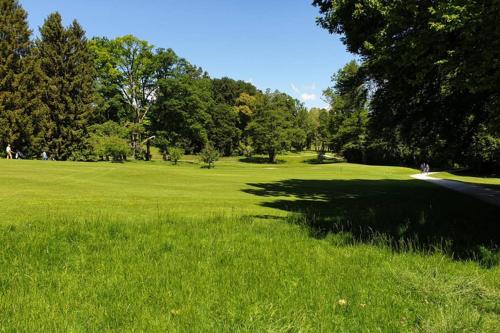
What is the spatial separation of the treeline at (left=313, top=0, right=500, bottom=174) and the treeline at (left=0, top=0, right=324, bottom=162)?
1509 inches

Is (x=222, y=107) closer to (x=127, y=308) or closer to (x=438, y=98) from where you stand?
(x=438, y=98)

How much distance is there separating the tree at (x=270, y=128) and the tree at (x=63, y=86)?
40.5m

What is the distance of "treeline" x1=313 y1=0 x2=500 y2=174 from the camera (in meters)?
9.88

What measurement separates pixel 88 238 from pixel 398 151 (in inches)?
2942

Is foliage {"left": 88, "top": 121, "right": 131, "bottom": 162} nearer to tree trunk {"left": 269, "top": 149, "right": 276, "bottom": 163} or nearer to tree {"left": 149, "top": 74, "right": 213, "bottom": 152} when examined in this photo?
tree {"left": 149, "top": 74, "right": 213, "bottom": 152}

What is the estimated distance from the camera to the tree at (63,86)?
2212 inches

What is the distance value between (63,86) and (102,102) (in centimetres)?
970

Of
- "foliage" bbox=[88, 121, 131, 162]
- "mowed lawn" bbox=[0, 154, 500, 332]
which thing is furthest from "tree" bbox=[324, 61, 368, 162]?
"mowed lawn" bbox=[0, 154, 500, 332]

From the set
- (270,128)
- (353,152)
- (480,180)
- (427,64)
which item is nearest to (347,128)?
(353,152)

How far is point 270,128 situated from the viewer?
91.9 meters

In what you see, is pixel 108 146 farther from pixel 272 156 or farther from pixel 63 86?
pixel 272 156

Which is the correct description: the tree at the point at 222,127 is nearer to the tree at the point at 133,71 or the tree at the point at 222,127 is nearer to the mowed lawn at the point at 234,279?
the tree at the point at 133,71

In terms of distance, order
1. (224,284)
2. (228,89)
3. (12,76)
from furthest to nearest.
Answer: (228,89) → (12,76) → (224,284)

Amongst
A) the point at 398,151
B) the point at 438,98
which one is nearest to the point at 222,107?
the point at 398,151
